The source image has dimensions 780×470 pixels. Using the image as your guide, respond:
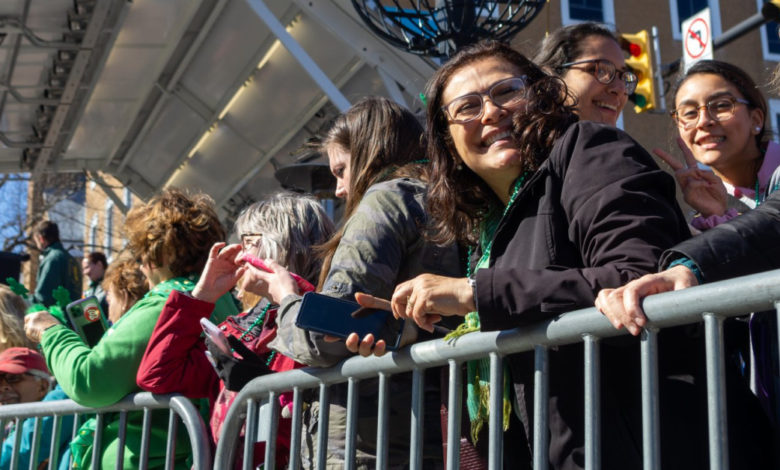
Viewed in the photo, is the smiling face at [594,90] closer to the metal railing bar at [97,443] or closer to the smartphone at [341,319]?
the smartphone at [341,319]

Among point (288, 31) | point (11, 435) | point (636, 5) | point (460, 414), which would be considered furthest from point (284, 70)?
point (636, 5)

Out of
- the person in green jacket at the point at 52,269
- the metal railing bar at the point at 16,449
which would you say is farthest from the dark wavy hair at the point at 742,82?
the person in green jacket at the point at 52,269

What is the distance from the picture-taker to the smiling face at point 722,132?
341 centimetres

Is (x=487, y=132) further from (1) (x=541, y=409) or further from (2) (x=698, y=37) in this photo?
(2) (x=698, y=37)

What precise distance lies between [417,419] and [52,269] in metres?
8.97

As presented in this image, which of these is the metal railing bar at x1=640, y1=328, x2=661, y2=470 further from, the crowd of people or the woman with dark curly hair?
the woman with dark curly hair

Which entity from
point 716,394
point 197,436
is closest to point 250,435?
point 197,436

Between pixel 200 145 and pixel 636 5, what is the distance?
10970mm

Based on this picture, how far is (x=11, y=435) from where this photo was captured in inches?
195

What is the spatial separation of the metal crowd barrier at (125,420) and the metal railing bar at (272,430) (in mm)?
526

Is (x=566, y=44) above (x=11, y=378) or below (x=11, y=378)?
above

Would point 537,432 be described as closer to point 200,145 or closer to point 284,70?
point 284,70

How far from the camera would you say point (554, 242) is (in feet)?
7.48

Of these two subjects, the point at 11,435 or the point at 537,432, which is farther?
the point at 11,435
